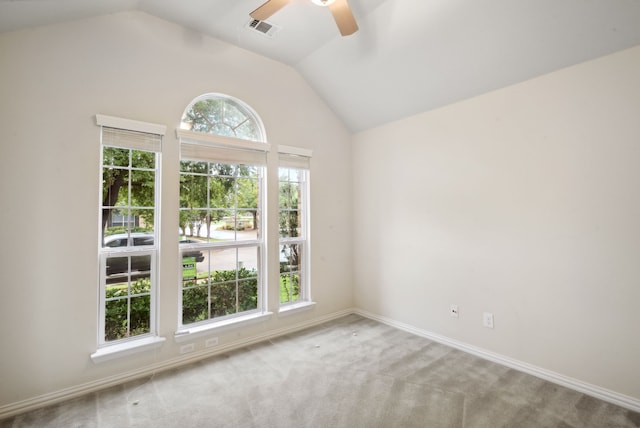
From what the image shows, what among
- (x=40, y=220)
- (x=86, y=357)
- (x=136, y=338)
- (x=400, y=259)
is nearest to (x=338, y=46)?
(x=400, y=259)

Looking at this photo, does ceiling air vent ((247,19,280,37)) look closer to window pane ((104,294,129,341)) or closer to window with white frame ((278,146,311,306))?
window with white frame ((278,146,311,306))

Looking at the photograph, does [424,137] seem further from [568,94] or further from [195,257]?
[195,257]

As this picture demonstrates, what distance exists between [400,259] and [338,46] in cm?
249

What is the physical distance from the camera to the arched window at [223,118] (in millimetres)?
2986

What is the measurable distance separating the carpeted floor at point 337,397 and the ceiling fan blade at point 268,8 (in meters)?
2.78

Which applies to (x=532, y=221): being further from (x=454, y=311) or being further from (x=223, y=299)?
(x=223, y=299)

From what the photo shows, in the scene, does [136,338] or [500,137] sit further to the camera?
[500,137]

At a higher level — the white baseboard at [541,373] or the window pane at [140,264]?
the window pane at [140,264]

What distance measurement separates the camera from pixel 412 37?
8.98 ft

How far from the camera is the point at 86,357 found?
234 centimetres

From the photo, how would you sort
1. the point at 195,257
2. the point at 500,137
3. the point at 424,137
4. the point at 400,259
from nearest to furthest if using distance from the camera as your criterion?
the point at 500,137
the point at 195,257
the point at 424,137
the point at 400,259

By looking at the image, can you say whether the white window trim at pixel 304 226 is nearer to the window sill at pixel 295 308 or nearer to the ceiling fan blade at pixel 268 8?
the window sill at pixel 295 308

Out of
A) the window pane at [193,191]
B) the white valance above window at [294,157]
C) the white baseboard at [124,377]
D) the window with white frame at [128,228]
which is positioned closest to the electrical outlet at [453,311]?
the white baseboard at [124,377]

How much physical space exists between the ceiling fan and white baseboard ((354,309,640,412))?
10.1 ft
